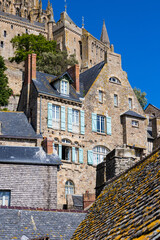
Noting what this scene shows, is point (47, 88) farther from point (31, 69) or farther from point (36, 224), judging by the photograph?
point (36, 224)

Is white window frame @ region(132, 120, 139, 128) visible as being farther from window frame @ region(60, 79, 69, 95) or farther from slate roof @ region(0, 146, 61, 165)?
slate roof @ region(0, 146, 61, 165)

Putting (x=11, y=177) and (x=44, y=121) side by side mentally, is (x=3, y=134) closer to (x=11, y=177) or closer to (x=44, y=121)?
(x=44, y=121)

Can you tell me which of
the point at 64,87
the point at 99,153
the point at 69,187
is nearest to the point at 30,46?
the point at 64,87

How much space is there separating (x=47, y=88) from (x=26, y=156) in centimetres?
1022

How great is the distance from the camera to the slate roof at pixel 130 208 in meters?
5.75

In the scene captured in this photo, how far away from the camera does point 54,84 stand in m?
34.0

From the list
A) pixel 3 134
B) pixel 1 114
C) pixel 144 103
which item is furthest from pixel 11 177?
pixel 144 103

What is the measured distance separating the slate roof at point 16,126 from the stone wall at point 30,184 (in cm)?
557

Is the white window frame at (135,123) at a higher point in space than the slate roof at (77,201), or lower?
higher

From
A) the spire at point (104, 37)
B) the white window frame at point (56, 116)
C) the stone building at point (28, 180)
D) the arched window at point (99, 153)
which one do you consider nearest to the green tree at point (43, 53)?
the white window frame at point (56, 116)

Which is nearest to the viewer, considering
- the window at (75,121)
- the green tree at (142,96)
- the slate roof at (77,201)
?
the slate roof at (77,201)

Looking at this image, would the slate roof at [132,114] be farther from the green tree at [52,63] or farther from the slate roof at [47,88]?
the green tree at [52,63]

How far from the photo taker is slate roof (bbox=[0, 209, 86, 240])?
539 inches

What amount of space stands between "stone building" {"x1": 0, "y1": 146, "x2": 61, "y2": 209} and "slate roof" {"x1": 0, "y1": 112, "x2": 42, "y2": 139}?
15.2 ft
